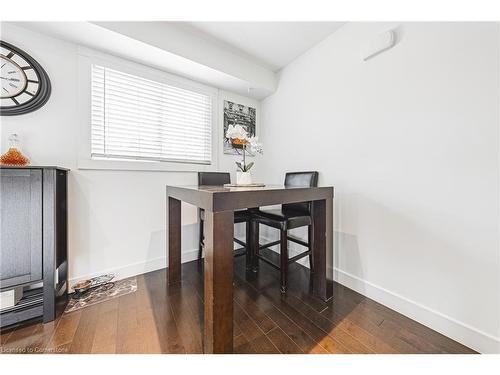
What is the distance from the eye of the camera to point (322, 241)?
1.52m

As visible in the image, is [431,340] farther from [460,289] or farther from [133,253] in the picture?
[133,253]

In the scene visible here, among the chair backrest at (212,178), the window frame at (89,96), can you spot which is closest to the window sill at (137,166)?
the window frame at (89,96)

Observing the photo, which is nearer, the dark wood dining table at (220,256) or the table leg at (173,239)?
the dark wood dining table at (220,256)

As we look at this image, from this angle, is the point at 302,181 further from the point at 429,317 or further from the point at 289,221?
the point at 429,317

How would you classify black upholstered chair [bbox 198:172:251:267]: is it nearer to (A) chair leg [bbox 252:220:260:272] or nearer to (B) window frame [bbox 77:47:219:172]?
(A) chair leg [bbox 252:220:260:272]

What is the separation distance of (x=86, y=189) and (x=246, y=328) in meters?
1.72

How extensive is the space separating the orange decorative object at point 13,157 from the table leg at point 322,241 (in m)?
2.11

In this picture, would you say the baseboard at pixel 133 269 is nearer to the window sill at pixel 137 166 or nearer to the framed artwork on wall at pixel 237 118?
the window sill at pixel 137 166

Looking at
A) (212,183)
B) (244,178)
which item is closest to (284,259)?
(244,178)

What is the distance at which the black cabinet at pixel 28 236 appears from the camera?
3.90 ft
